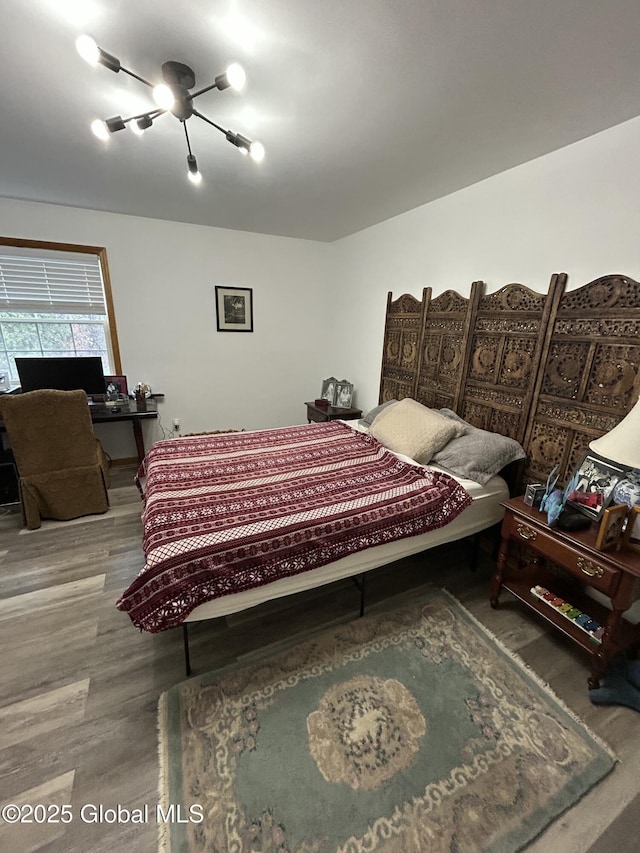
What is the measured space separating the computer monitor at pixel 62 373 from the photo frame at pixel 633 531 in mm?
3982

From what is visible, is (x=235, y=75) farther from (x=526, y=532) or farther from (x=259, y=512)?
(x=526, y=532)

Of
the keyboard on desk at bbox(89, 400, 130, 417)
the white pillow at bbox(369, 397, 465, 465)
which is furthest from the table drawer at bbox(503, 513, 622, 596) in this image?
the keyboard on desk at bbox(89, 400, 130, 417)

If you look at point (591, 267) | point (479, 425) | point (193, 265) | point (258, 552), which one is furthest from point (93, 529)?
point (591, 267)

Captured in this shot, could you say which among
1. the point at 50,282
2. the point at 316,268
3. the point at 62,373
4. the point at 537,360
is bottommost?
the point at 62,373

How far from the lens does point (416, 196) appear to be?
2637mm

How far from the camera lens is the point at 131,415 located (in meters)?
3.20

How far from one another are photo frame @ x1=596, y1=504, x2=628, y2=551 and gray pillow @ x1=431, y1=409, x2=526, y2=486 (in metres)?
0.64

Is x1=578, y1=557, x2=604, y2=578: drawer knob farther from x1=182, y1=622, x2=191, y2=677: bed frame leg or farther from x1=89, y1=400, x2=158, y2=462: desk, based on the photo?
x1=89, y1=400, x2=158, y2=462: desk

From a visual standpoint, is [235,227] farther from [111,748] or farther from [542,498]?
[111,748]

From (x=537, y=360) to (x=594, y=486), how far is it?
80cm

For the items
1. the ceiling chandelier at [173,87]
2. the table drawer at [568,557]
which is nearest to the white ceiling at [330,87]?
the ceiling chandelier at [173,87]

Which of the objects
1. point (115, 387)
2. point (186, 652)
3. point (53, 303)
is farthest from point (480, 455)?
point (53, 303)

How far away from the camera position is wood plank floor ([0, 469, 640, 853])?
3.73 ft

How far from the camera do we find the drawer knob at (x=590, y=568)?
1.46 m
